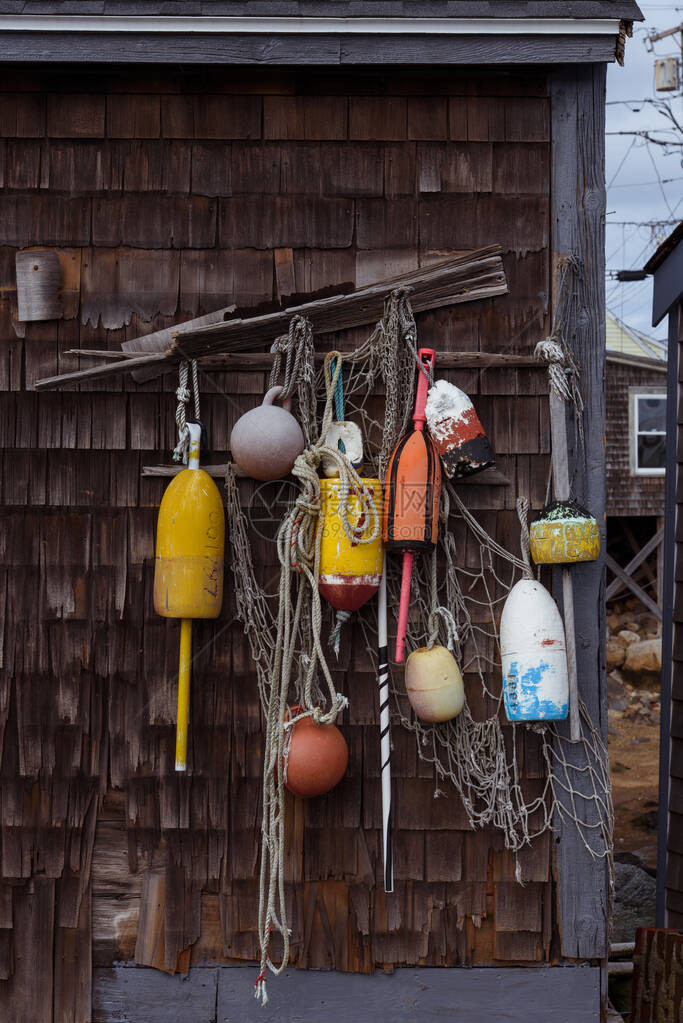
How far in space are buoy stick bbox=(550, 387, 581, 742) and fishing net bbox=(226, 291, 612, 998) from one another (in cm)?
8

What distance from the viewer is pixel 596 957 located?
3.19m

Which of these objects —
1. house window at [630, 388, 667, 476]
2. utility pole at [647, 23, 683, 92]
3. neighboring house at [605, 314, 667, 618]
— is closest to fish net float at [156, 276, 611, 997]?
neighboring house at [605, 314, 667, 618]

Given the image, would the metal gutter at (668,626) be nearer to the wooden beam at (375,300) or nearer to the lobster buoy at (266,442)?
the wooden beam at (375,300)

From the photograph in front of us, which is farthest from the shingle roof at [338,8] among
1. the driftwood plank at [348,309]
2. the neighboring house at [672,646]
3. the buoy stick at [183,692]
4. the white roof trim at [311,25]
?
the buoy stick at [183,692]

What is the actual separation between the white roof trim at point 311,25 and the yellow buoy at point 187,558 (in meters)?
1.41

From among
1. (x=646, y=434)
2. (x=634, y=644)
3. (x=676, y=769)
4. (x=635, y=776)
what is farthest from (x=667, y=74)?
(x=676, y=769)

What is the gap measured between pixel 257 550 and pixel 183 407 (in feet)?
1.86

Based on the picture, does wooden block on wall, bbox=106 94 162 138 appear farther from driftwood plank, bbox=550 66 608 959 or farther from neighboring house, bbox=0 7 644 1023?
driftwood plank, bbox=550 66 608 959

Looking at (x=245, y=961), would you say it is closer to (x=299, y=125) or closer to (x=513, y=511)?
(x=513, y=511)

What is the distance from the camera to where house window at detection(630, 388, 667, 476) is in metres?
13.5

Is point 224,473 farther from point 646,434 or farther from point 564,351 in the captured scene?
point 646,434

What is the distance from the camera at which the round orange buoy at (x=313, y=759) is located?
3.00 m

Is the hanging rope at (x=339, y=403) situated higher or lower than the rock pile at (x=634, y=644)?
higher

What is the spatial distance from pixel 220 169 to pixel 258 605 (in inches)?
61.4
